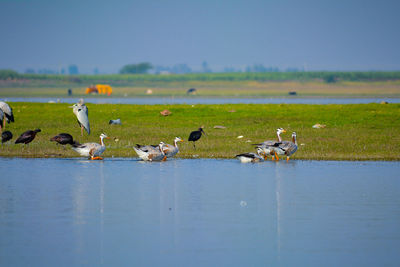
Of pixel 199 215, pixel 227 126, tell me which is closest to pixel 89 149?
pixel 199 215

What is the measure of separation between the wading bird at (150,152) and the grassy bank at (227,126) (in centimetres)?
174

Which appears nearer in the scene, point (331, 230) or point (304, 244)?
point (304, 244)

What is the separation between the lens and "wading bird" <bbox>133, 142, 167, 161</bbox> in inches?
1070

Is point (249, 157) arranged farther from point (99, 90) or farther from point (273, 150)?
point (99, 90)

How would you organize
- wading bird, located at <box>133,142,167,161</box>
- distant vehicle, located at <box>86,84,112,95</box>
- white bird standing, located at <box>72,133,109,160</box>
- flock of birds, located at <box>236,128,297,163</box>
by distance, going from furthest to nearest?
distant vehicle, located at <box>86,84,112,95</box> → white bird standing, located at <box>72,133,109,160</box> → wading bird, located at <box>133,142,167,161</box> → flock of birds, located at <box>236,128,297,163</box>

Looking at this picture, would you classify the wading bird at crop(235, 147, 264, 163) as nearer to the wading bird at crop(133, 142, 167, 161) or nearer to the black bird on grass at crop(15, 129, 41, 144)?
the wading bird at crop(133, 142, 167, 161)

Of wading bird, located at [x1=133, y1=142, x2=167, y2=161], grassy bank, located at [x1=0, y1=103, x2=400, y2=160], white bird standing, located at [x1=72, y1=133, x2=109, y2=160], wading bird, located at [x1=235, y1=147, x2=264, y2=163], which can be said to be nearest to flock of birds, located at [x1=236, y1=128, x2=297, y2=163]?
wading bird, located at [x1=235, y1=147, x2=264, y2=163]

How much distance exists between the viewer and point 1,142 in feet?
108

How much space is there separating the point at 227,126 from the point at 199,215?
2397 cm

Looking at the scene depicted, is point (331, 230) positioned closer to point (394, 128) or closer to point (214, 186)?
point (214, 186)

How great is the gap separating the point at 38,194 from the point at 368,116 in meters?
28.9

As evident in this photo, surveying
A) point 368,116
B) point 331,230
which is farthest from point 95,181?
point 368,116

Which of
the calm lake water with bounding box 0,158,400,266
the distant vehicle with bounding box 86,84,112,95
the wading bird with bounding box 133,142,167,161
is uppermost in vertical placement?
the wading bird with bounding box 133,142,167,161

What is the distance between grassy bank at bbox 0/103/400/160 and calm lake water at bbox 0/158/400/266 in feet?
13.4
